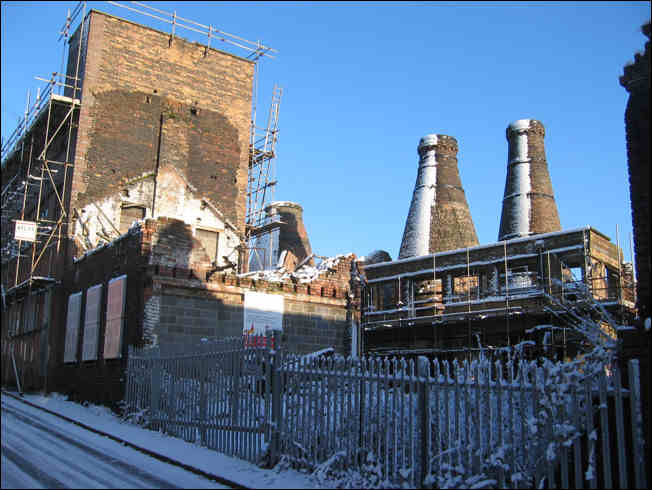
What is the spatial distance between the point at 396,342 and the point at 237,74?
42.7ft

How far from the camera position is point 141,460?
8961 millimetres

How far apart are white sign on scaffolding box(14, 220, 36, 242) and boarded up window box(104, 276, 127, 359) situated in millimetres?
5782

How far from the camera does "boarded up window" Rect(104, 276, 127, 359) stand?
52.0 ft

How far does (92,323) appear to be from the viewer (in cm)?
1767

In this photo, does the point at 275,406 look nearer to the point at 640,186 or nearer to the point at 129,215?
the point at 640,186

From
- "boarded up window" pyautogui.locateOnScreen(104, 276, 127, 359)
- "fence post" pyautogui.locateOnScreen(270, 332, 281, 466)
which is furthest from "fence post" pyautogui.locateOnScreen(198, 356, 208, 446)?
"boarded up window" pyautogui.locateOnScreen(104, 276, 127, 359)

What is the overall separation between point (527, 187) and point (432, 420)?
103 feet

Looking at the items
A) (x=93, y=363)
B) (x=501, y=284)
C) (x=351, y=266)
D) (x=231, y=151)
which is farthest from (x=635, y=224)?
(x=501, y=284)

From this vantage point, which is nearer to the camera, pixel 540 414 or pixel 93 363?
pixel 540 414

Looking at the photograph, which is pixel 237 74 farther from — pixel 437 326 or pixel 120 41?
pixel 437 326

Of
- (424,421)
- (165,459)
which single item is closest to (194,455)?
(165,459)

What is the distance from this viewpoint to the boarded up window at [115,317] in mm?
15836

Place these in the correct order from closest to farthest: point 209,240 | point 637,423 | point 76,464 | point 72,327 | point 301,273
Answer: point 637,423, point 76,464, point 301,273, point 72,327, point 209,240

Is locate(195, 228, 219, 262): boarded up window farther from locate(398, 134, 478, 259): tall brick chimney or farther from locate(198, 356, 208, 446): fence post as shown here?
locate(398, 134, 478, 259): tall brick chimney
